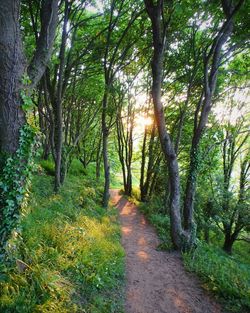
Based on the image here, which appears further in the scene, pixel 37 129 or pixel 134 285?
pixel 134 285

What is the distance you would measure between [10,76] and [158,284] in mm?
5337

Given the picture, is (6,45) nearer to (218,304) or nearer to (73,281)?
(73,281)

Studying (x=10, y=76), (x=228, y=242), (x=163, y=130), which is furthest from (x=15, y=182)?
(x=228, y=242)

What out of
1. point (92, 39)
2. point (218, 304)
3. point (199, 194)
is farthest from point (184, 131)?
point (218, 304)

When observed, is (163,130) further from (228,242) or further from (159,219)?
(228,242)

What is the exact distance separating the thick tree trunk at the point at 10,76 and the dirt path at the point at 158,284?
3761mm

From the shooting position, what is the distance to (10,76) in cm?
328

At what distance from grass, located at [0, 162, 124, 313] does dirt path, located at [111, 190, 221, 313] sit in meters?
0.36

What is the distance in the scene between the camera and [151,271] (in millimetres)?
6195

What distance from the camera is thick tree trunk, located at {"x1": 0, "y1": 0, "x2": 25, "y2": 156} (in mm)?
3182

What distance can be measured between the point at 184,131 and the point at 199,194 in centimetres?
412

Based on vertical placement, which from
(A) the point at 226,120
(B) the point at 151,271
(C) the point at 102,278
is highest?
(A) the point at 226,120

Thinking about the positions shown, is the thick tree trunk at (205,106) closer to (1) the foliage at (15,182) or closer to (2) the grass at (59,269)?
(2) the grass at (59,269)

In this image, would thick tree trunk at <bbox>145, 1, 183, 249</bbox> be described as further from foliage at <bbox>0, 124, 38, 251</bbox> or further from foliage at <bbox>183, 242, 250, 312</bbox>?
foliage at <bbox>0, 124, 38, 251</bbox>
